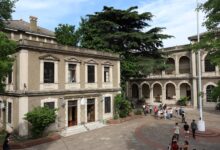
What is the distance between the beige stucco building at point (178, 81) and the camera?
37.4 metres

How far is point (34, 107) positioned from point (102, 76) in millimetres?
9372

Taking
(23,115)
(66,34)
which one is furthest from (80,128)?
(66,34)

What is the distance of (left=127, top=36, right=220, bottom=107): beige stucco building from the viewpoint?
37406mm

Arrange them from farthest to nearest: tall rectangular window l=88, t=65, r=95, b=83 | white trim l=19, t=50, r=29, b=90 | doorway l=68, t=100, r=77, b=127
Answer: tall rectangular window l=88, t=65, r=95, b=83, doorway l=68, t=100, r=77, b=127, white trim l=19, t=50, r=29, b=90

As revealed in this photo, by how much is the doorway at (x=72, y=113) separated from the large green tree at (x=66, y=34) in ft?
55.9

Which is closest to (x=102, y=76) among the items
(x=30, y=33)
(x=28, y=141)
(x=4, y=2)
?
(x=28, y=141)

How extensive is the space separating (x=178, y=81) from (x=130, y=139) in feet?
83.9

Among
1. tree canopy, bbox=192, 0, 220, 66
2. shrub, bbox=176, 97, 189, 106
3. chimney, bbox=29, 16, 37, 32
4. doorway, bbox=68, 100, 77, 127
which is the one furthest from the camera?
shrub, bbox=176, 97, 189, 106

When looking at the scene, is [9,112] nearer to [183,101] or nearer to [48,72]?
[48,72]

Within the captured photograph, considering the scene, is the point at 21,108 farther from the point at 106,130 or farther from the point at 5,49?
the point at 106,130

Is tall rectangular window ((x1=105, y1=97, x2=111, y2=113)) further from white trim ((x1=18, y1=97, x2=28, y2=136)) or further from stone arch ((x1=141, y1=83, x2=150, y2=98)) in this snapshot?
stone arch ((x1=141, y1=83, x2=150, y2=98))

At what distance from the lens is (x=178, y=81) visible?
42.2 m

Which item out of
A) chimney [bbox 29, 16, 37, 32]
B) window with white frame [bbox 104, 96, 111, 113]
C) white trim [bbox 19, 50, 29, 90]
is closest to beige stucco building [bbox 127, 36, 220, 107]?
window with white frame [bbox 104, 96, 111, 113]

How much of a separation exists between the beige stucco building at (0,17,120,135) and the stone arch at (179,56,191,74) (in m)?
18.3
